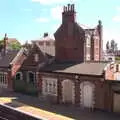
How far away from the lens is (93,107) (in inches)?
1131

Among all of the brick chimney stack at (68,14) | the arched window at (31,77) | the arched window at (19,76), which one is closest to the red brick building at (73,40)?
the brick chimney stack at (68,14)

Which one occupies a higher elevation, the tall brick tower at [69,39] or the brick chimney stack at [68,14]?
the brick chimney stack at [68,14]

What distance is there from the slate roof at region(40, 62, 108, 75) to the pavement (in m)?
3.76

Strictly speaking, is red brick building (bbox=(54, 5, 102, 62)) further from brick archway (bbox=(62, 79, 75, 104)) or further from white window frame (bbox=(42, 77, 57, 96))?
brick archway (bbox=(62, 79, 75, 104))

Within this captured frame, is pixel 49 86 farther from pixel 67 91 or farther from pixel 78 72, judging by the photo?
pixel 78 72

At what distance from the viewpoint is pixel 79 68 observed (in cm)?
3180

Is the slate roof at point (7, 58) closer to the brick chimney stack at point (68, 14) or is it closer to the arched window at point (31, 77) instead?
the arched window at point (31, 77)

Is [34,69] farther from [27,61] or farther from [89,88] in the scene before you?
[89,88]

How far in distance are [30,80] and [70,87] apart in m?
10.8

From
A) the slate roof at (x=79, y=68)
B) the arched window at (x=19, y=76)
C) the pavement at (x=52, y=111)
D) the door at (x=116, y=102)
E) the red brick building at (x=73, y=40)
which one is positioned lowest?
the pavement at (x=52, y=111)

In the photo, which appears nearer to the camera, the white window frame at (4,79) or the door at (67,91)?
the door at (67,91)

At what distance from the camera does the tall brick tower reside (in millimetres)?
35500

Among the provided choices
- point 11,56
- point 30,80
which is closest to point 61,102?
point 30,80

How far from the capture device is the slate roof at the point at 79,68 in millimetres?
29350
